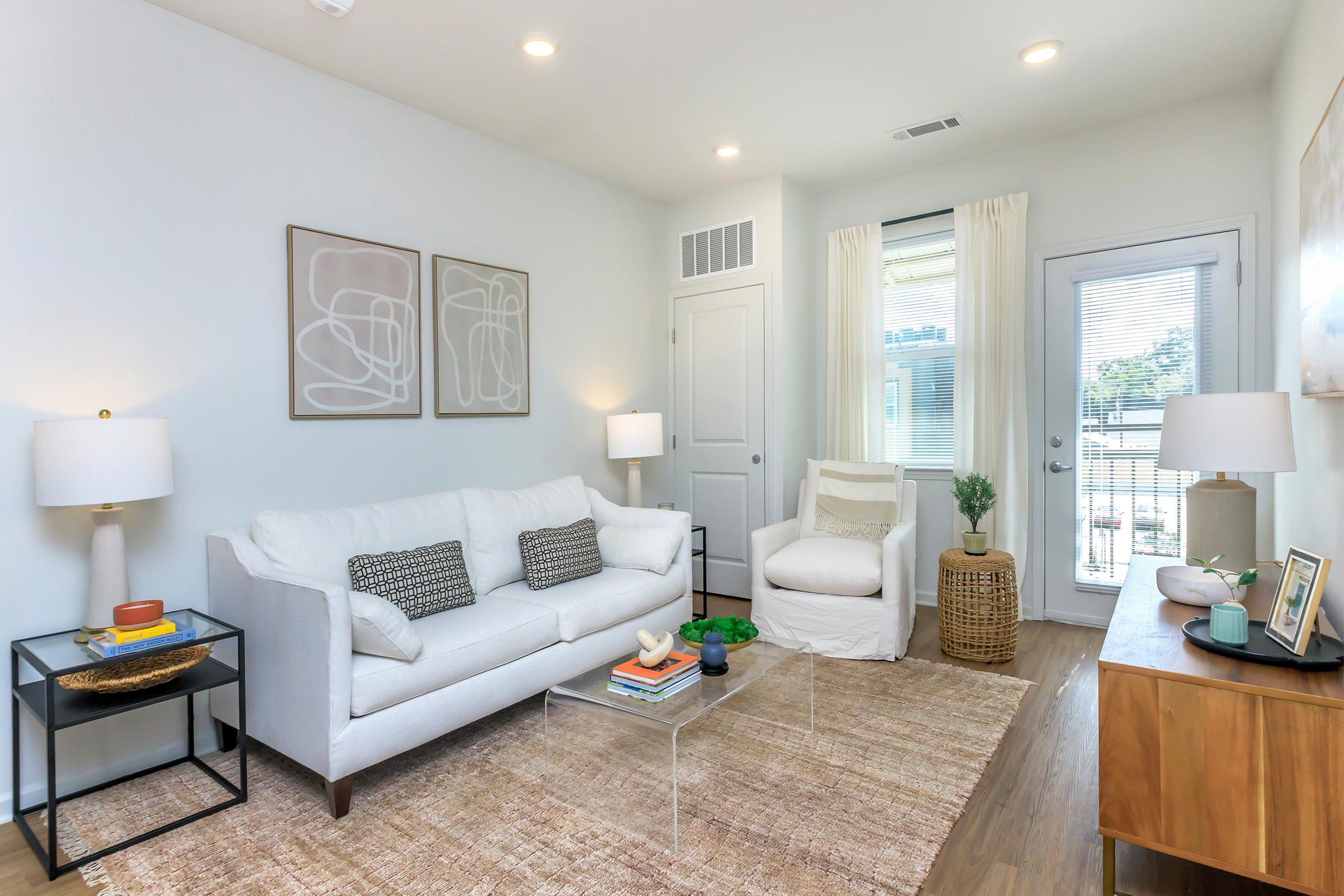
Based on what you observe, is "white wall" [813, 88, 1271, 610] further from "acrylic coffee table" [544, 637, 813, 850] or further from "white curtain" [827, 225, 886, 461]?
"acrylic coffee table" [544, 637, 813, 850]

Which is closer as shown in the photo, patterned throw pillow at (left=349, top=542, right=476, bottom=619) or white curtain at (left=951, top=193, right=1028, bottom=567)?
patterned throw pillow at (left=349, top=542, right=476, bottom=619)

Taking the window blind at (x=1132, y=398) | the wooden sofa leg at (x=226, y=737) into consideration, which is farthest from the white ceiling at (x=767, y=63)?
the wooden sofa leg at (x=226, y=737)

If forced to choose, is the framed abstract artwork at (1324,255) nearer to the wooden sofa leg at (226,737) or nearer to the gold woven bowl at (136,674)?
the gold woven bowl at (136,674)

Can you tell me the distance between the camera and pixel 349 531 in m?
2.72

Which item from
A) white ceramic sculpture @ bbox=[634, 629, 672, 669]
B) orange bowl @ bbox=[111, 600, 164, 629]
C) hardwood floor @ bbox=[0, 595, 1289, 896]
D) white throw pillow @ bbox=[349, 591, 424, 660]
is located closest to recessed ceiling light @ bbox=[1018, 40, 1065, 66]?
hardwood floor @ bbox=[0, 595, 1289, 896]

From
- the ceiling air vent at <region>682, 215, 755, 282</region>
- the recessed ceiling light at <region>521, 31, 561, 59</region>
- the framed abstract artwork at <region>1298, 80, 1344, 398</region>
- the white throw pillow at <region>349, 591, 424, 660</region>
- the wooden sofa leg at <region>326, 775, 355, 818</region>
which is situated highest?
the recessed ceiling light at <region>521, 31, 561, 59</region>

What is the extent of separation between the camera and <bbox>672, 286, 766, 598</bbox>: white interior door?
176 inches

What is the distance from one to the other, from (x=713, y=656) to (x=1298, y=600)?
154cm

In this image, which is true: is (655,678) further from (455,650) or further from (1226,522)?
(1226,522)

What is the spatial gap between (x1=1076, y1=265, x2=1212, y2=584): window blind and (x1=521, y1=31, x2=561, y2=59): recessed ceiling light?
2960 mm

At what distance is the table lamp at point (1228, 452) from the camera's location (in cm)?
196

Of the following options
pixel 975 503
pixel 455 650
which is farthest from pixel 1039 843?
pixel 975 503

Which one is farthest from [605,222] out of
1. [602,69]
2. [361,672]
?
[361,672]

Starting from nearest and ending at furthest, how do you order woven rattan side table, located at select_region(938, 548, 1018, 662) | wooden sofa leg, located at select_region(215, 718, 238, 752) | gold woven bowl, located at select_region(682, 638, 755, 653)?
1. gold woven bowl, located at select_region(682, 638, 755, 653)
2. wooden sofa leg, located at select_region(215, 718, 238, 752)
3. woven rattan side table, located at select_region(938, 548, 1018, 662)
